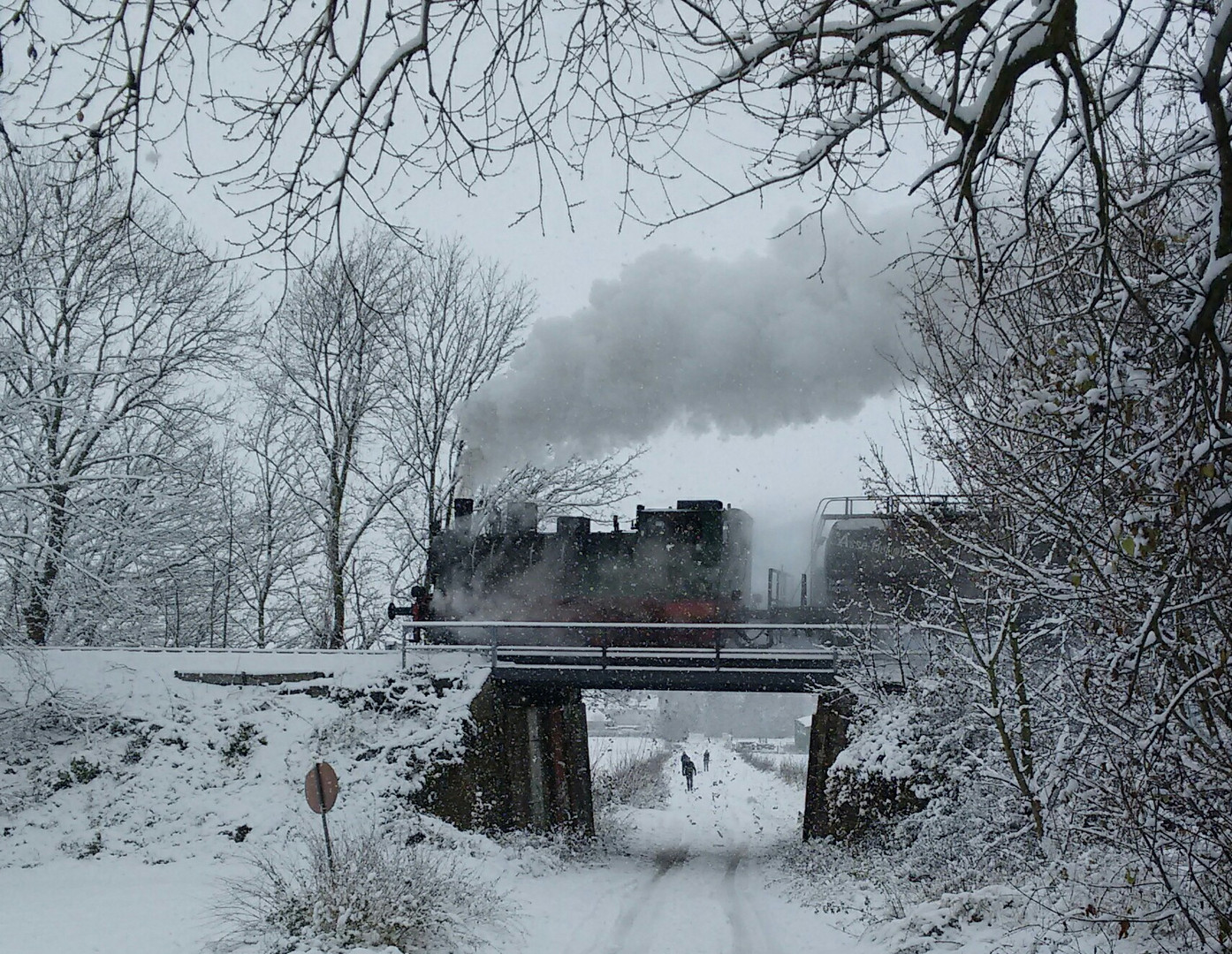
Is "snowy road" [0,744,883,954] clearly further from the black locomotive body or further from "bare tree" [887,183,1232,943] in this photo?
the black locomotive body

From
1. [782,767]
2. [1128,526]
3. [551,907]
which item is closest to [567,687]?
[551,907]

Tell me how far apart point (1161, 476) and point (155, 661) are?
56.1ft

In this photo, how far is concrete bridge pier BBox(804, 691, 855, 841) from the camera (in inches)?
607

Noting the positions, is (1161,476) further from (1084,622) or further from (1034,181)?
(1034,181)

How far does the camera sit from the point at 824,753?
15711mm

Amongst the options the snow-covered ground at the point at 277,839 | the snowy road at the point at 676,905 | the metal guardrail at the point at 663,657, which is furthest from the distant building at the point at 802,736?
the metal guardrail at the point at 663,657

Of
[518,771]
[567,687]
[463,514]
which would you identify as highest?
[463,514]

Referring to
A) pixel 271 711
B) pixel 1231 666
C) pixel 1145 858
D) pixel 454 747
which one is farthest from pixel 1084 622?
pixel 271 711

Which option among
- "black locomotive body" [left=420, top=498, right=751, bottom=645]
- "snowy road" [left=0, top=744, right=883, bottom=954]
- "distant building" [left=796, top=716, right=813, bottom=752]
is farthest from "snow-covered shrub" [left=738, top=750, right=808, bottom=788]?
"snowy road" [left=0, top=744, right=883, bottom=954]

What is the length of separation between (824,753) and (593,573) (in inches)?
232

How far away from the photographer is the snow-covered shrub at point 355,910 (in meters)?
8.66

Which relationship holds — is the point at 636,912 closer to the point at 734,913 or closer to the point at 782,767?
the point at 734,913

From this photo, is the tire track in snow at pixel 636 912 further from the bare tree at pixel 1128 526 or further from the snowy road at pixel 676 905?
the bare tree at pixel 1128 526

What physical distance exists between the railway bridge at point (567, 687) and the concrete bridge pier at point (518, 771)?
20 mm
